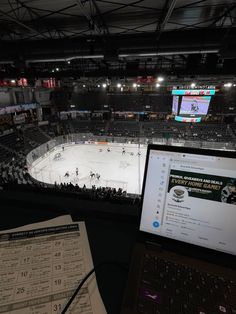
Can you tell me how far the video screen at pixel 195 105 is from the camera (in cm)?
1247

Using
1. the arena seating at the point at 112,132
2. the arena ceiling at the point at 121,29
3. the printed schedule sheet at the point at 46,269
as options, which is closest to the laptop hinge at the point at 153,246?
the printed schedule sheet at the point at 46,269

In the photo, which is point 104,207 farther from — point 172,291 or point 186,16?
point 186,16

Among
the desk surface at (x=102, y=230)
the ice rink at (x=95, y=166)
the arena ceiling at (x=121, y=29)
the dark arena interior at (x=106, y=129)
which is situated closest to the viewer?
the desk surface at (x=102, y=230)

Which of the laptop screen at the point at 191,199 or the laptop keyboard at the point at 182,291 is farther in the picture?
A: the laptop screen at the point at 191,199

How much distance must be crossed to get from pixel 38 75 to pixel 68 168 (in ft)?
23.5

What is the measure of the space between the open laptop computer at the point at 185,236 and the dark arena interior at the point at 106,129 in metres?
0.04

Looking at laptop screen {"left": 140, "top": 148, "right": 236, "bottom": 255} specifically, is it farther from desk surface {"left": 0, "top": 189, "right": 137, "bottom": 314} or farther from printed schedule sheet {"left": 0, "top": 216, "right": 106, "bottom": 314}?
printed schedule sheet {"left": 0, "top": 216, "right": 106, "bottom": 314}

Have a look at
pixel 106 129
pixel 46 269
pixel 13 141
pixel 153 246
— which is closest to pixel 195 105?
pixel 153 246

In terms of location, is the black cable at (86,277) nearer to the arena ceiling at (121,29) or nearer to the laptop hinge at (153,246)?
the laptop hinge at (153,246)

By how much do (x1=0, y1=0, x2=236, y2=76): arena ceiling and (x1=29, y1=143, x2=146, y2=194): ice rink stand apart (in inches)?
186

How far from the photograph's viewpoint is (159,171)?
1099 millimetres

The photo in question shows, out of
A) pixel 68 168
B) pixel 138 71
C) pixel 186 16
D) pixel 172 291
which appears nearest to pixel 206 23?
pixel 186 16

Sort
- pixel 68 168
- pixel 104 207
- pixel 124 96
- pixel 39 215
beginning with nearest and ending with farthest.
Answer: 1. pixel 39 215
2. pixel 104 207
3. pixel 68 168
4. pixel 124 96

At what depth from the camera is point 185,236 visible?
1048 mm
